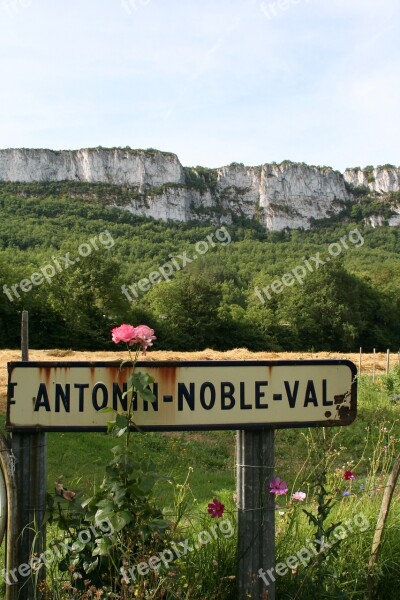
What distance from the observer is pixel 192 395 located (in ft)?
7.48

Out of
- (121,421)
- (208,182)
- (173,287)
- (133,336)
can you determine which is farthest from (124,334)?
(208,182)

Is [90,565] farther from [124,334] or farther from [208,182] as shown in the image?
[208,182]

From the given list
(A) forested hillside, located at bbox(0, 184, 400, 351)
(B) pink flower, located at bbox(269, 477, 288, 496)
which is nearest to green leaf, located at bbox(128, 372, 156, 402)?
(B) pink flower, located at bbox(269, 477, 288, 496)

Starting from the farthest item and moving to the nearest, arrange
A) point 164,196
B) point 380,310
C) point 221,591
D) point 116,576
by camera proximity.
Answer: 1. point 164,196
2. point 380,310
3. point 221,591
4. point 116,576

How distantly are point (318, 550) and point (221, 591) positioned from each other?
18.6 inches

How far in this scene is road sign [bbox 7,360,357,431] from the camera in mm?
2197

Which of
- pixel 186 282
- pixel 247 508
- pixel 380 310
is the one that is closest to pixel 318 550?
pixel 247 508

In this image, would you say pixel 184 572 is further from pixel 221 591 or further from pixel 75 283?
pixel 75 283

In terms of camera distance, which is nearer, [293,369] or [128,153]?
[293,369]

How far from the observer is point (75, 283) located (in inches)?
1607

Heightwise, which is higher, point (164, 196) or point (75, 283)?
point (164, 196)

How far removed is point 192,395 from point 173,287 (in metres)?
46.3

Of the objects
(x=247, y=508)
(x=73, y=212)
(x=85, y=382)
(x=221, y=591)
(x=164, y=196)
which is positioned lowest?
(x=221, y=591)

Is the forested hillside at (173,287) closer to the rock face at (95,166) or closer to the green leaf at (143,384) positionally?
the rock face at (95,166)
